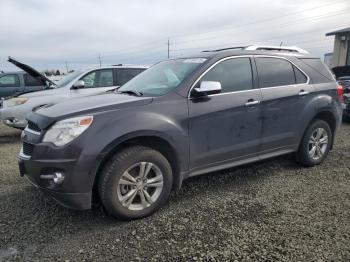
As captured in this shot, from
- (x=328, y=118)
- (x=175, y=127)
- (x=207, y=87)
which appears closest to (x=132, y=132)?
(x=175, y=127)

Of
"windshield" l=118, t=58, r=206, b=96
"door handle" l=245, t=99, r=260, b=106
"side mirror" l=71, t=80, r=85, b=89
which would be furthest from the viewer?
"side mirror" l=71, t=80, r=85, b=89

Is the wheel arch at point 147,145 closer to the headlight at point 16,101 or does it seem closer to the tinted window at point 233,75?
the tinted window at point 233,75

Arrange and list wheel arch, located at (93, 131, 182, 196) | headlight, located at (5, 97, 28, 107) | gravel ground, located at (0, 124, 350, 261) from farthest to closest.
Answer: headlight, located at (5, 97, 28, 107) → wheel arch, located at (93, 131, 182, 196) → gravel ground, located at (0, 124, 350, 261)

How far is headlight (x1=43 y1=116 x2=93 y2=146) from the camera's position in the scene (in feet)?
10.1

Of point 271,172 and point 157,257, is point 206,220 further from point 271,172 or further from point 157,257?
point 271,172

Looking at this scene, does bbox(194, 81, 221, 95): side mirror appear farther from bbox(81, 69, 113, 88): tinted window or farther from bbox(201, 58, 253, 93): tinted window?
bbox(81, 69, 113, 88): tinted window

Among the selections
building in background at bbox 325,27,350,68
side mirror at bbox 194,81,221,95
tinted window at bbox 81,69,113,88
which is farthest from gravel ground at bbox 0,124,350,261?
building in background at bbox 325,27,350,68

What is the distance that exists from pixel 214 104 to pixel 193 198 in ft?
3.72

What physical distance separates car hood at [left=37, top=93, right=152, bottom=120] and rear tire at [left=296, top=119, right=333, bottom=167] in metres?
2.58

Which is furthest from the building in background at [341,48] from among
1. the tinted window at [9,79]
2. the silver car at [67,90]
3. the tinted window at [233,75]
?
the tinted window at [233,75]

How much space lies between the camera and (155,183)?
11.4ft

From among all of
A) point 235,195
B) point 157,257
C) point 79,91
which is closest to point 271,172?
point 235,195

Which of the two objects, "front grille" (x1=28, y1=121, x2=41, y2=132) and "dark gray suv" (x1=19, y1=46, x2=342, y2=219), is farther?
"front grille" (x1=28, y1=121, x2=41, y2=132)

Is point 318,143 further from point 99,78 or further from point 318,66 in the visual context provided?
point 99,78
